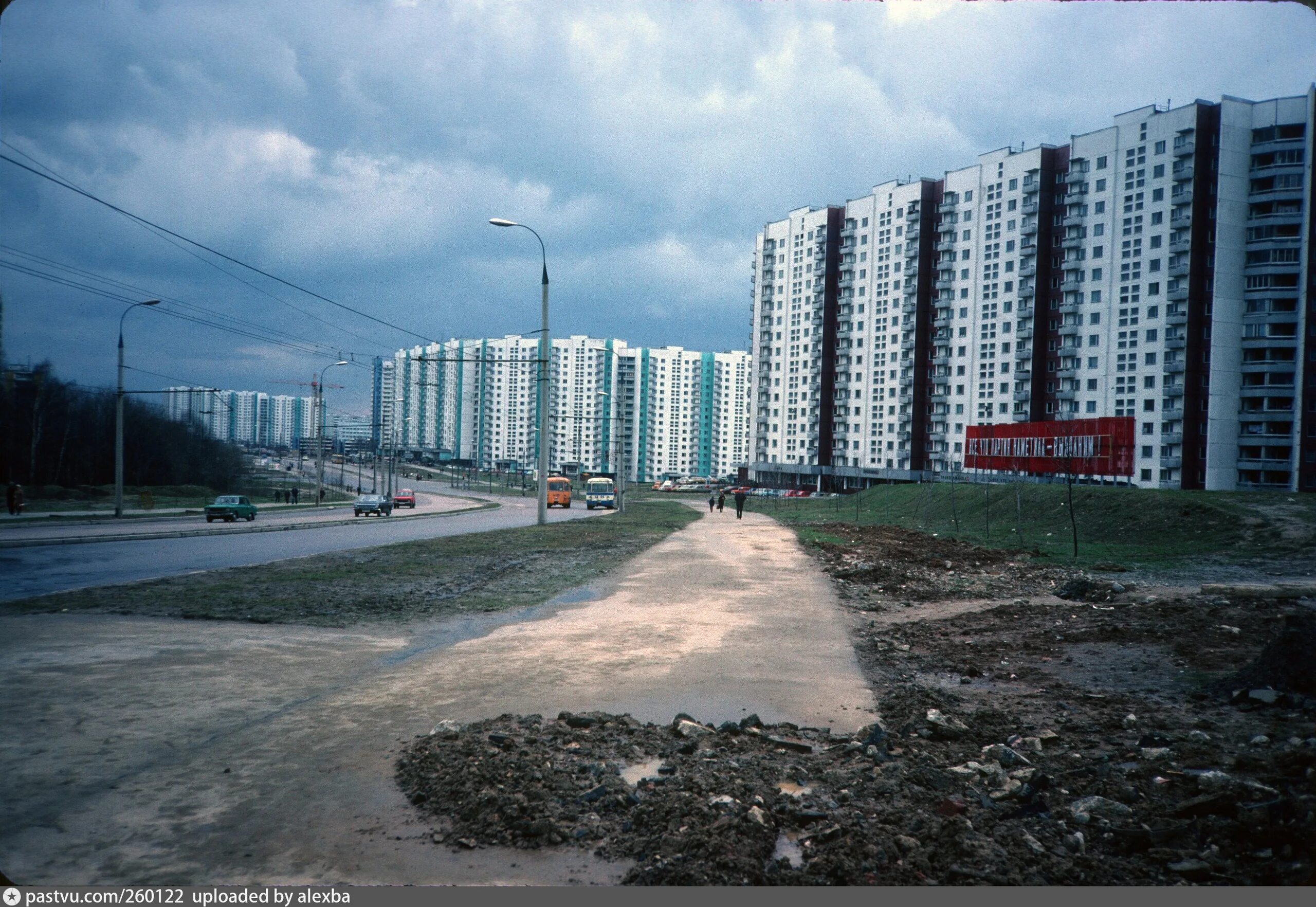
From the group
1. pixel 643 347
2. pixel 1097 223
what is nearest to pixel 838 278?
pixel 1097 223

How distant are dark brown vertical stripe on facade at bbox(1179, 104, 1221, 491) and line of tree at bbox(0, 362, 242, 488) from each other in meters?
71.4

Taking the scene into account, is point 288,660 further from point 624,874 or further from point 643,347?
point 643,347

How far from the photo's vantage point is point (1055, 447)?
4591 cm

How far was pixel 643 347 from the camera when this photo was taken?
148 m

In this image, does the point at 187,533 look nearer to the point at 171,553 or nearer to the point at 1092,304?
the point at 171,553

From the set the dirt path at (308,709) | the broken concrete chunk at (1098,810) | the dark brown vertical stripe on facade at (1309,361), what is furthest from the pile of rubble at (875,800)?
the dark brown vertical stripe on facade at (1309,361)

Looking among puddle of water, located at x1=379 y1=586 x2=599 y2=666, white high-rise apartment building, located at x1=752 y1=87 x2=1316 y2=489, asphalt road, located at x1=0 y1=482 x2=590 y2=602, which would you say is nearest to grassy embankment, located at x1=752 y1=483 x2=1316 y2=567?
white high-rise apartment building, located at x1=752 y1=87 x2=1316 y2=489

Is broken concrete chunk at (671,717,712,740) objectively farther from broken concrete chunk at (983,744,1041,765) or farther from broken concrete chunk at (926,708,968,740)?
broken concrete chunk at (983,744,1041,765)

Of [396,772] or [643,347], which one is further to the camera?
[643,347]

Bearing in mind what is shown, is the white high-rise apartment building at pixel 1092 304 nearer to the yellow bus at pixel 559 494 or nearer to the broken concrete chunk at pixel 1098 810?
the yellow bus at pixel 559 494

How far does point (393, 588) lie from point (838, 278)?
9072cm

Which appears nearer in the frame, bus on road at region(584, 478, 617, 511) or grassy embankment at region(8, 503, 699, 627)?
grassy embankment at region(8, 503, 699, 627)

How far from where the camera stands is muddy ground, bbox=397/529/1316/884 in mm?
3752

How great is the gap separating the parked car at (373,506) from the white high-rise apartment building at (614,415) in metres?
83.0
